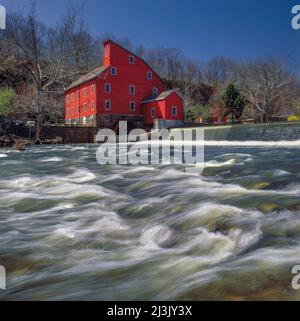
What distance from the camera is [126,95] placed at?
44312mm

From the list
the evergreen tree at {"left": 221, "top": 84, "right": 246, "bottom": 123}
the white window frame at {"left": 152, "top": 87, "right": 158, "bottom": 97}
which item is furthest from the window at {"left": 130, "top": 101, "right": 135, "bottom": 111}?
the evergreen tree at {"left": 221, "top": 84, "right": 246, "bottom": 123}

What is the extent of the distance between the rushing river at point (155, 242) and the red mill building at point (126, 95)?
35.0m

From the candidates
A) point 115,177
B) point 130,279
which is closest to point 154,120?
point 115,177

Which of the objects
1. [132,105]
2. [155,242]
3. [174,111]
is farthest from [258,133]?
[155,242]

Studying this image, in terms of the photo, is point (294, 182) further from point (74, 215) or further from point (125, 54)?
point (125, 54)

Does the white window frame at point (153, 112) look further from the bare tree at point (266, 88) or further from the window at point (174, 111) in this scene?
the bare tree at point (266, 88)

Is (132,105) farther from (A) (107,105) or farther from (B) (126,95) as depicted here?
(A) (107,105)

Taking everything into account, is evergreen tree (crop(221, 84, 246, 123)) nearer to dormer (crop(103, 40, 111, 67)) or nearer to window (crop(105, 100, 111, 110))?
window (crop(105, 100, 111, 110))

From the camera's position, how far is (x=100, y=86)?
42812 millimetres

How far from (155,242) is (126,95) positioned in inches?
1630

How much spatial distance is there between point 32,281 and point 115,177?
252 inches

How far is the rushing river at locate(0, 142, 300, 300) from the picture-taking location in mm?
2986

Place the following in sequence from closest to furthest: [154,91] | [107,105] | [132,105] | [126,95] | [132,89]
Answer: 1. [107,105]
2. [126,95]
3. [132,89]
4. [132,105]
5. [154,91]

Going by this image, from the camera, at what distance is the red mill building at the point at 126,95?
139ft
